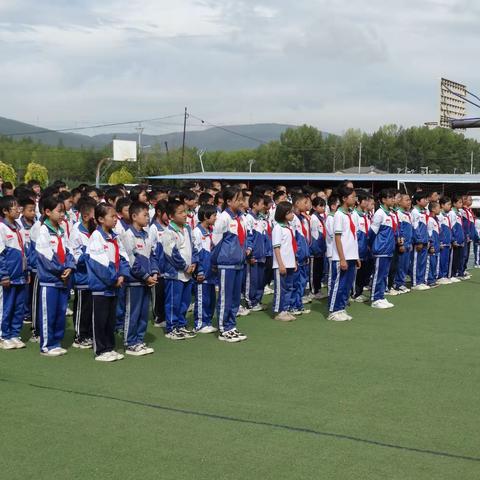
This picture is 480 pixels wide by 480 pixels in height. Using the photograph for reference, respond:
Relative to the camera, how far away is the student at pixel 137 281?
6.23 metres

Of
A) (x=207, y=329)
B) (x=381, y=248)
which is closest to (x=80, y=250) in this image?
(x=207, y=329)

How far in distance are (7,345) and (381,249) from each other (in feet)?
16.0

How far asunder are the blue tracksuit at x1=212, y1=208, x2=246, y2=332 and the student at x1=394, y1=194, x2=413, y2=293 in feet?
12.2

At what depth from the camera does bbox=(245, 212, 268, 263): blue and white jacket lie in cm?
855

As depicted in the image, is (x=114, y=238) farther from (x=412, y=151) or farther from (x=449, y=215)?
(x=412, y=151)

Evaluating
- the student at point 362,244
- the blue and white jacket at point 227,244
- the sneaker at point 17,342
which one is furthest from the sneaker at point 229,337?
the student at point 362,244

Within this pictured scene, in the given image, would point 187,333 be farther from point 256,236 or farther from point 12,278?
point 256,236

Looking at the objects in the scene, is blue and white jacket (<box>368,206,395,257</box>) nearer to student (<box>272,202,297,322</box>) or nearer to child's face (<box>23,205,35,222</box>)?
student (<box>272,202,297,322</box>)

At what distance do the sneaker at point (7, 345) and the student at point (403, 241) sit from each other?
18.7ft

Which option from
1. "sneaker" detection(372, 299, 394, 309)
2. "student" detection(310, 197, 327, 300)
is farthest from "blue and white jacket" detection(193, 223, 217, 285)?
"sneaker" detection(372, 299, 394, 309)

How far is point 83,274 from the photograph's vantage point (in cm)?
653

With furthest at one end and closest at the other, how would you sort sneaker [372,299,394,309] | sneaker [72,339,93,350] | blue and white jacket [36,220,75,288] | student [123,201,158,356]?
sneaker [372,299,394,309] < sneaker [72,339,93,350] < student [123,201,158,356] < blue and white jacket [36,220,75,288]

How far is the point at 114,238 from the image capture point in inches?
243

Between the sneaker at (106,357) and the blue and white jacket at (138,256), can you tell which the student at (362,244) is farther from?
the sneaker at (106,357)
